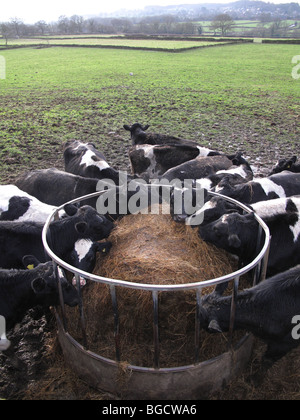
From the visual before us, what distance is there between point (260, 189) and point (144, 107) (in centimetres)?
Answer: 1020

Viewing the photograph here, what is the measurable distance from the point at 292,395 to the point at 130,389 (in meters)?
1.71

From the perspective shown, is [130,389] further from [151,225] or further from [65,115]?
[65,115]

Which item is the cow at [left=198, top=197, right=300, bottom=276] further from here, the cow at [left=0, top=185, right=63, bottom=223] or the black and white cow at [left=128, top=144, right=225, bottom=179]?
the black and white cow at [left=128, top=144, right=225, bottom=179]

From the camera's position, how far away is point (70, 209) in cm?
551

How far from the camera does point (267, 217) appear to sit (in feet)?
17.9

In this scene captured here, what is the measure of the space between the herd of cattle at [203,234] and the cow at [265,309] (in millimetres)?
10

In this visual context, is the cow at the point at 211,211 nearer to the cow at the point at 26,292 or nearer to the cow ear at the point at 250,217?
the cow ear at the point at 250,217

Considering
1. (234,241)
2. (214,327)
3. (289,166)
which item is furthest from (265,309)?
(289,166)

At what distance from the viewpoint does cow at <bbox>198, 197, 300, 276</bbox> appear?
4902 mm

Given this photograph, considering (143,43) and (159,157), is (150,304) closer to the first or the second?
(159,157)

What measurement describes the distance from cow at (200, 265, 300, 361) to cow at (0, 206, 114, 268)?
6.26ft

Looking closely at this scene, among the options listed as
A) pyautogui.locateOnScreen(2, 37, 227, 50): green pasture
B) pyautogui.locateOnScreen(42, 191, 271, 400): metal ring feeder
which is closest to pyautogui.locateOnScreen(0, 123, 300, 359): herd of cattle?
pyautogui.locateOnScreen(42, 191, 271, 400): metal ring feeder

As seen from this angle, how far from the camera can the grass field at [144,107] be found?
36.2 ft

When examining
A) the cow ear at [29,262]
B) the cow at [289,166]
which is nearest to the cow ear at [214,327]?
the cow ear at [29,262]
